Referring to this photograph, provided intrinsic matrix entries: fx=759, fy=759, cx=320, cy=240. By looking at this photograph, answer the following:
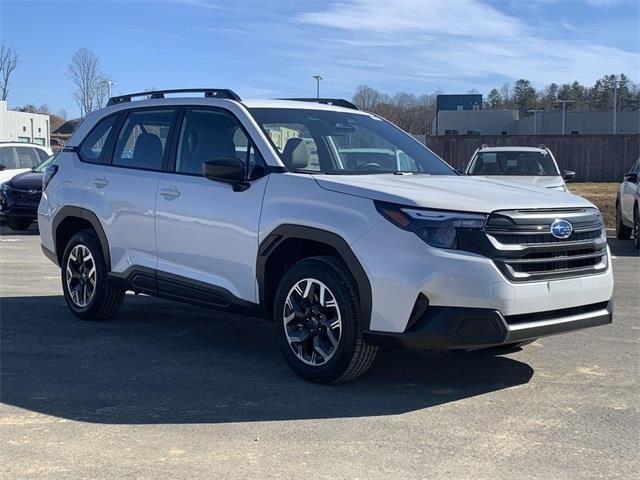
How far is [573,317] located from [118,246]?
12.4ft

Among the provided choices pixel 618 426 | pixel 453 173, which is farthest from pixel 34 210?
pixel 618 426

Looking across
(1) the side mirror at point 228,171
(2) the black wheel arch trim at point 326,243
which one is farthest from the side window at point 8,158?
(2) the black wheel arch trim at point 326,243

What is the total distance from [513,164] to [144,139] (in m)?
8.79

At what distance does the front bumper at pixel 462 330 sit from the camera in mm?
4387

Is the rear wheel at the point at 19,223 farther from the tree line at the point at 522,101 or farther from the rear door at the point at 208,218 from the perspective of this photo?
the tree line at the point at 522,101

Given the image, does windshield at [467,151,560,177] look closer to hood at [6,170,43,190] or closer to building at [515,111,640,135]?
hood at [6,170,43,190]

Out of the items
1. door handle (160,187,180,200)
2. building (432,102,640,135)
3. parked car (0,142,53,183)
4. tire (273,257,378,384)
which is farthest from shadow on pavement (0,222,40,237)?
building (432,102,640,135)

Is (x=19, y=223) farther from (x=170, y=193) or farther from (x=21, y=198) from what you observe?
(x=170, y=193)

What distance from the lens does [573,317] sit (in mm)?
4797

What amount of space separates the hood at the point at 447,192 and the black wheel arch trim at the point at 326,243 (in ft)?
1.01

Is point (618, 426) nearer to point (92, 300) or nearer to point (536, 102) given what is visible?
point (92, 300)

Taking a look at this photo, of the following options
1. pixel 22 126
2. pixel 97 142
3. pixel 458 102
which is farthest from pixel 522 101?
pixel 97 142

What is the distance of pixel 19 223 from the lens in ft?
53.6

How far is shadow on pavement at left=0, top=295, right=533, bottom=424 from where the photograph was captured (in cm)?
461
